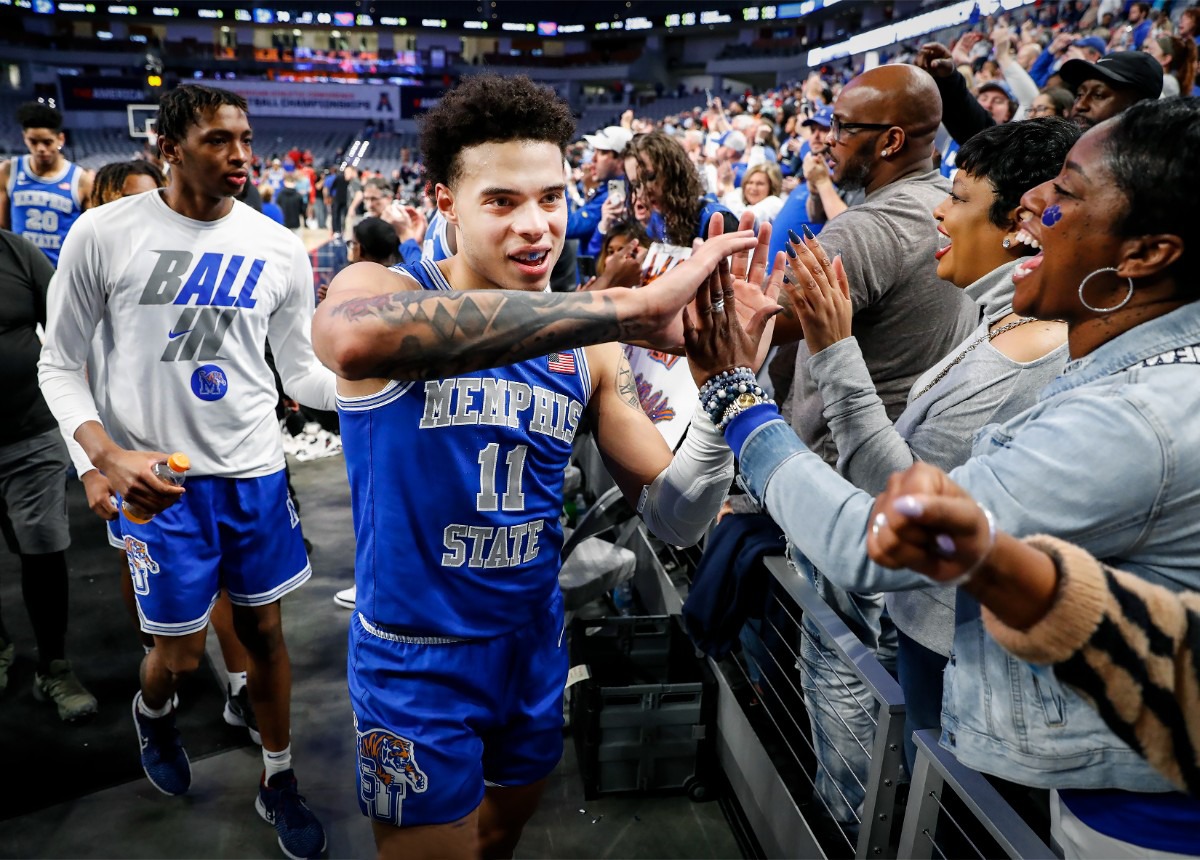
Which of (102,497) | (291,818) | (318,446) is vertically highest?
(102,497)

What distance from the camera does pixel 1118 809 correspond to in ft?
4.04

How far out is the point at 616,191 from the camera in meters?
5.58

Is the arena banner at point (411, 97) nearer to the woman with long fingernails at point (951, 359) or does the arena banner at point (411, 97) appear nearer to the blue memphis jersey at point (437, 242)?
the blue memphis jersey at point (437, 242)

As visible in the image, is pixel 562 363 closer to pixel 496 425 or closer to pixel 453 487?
pixel 496 425

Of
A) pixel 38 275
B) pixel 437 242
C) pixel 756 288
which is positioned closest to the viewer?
pixel 756 288

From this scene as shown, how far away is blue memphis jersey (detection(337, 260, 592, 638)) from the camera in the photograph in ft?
5.60

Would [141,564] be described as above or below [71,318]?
below

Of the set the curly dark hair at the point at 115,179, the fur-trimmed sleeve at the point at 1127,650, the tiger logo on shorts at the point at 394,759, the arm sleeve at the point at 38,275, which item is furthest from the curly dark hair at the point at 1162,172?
the curly dark hair at the point at 115,179

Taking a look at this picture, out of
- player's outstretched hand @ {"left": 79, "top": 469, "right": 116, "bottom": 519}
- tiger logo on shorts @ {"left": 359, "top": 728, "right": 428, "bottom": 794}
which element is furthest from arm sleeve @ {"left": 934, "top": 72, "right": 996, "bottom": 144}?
player's outstretched hand @ {"left": 79, "top": 469, "right": 116, "bottom": 519}

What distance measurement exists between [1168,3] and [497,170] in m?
11.8

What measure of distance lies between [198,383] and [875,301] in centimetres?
210

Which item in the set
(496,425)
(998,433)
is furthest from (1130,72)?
(496,425)

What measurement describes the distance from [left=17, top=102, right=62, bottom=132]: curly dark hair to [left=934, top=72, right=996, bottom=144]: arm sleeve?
16.9ft

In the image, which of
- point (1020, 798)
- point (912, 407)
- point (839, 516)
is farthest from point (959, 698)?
point (1020, 798)
